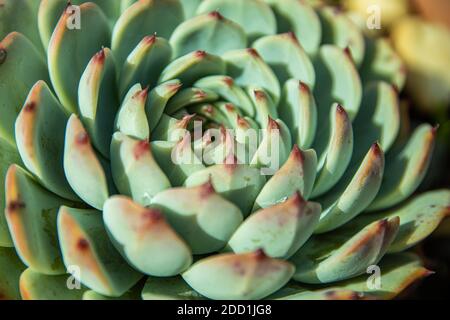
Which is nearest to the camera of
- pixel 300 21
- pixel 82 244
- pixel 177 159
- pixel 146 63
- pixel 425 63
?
pixel 82 244

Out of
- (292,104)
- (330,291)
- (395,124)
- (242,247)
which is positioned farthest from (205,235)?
(395,124)

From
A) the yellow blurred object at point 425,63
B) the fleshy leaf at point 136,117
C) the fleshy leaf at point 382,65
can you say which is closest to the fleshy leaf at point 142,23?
the fleshy leaf at point 136,117

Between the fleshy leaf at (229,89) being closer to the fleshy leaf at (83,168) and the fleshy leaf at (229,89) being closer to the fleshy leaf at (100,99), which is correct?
the fleshy leaf at (100,99)

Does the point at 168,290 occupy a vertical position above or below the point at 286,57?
below

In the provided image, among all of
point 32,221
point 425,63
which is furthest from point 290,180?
point 425,63

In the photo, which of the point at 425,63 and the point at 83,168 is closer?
the point at 83,168

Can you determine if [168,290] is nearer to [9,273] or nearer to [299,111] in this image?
[9,273]

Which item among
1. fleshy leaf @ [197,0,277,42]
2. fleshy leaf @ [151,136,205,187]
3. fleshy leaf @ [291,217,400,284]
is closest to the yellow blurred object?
fleshy leaf @ [197,0,277,42]

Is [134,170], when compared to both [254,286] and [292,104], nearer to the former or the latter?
[254,286]
